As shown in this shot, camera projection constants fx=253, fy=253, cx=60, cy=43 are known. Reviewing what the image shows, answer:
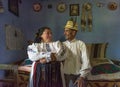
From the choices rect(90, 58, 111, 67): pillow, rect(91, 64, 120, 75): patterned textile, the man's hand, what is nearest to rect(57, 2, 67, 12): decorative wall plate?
rect(90, 58, 111, 67): pillow

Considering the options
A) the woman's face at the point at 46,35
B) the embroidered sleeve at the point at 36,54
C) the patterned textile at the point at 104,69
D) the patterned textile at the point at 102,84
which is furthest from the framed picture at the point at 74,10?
the embroidered sleeve at the point at 36,54

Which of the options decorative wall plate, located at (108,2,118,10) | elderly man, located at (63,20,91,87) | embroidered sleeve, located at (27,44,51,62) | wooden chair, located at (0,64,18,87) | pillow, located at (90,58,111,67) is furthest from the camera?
decorative wall plate, located at (108,2,118,10)

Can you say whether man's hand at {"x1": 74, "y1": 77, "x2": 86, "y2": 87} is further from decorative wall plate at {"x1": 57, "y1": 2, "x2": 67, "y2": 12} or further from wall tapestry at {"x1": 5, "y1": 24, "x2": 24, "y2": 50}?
decorative wall plate at {"x1": 57, "y1": 2, "x2": 67, "y2": 12}

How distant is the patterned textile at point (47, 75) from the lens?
2344mm

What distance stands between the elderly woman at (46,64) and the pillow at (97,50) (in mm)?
1446

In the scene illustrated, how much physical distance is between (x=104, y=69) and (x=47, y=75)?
1.12 meters

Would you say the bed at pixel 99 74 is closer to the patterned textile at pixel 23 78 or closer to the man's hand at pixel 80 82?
the patterned textile at pixel 23 78

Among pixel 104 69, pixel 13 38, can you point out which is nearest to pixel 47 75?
pixel 104 69

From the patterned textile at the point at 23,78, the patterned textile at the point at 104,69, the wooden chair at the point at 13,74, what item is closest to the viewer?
the wooden chair at the point at 13,74

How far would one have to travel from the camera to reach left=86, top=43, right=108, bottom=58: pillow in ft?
12.5

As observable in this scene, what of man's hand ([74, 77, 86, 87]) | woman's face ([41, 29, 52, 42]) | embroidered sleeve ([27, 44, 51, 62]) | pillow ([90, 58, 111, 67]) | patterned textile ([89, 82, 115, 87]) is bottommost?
patterned textile ([89, 82, 115, 87])

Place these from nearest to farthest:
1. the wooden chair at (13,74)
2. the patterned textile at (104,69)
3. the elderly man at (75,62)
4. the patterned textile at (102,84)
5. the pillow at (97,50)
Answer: the elderly man at (75,62)
the wooden chair at (13,74)
the patterned textile at (102,84)
the patterned textile at (104,69)
the pillow at (97,50)

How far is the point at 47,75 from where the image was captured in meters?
2.35

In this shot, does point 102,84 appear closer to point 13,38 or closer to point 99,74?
point 99,74
